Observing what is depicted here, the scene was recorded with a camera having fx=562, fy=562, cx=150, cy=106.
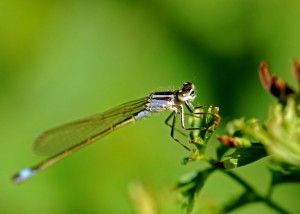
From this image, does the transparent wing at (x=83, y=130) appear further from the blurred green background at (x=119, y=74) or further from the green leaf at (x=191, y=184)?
the green leaf at (x=191, y=184)

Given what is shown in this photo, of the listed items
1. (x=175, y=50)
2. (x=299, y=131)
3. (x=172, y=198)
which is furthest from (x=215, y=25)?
(x=299, y=131)

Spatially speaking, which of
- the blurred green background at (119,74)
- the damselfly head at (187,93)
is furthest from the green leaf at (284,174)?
the blurred green background at (119,74)

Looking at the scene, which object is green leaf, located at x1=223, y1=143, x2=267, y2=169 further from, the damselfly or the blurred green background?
the blurred green background

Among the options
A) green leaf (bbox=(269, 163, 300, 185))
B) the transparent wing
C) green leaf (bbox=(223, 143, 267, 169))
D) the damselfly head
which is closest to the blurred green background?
the transparent wing

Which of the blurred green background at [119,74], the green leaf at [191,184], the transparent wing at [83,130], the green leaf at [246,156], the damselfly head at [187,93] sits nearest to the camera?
the green leaf at [246,156]

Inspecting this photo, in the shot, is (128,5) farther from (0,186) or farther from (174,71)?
(0,186)

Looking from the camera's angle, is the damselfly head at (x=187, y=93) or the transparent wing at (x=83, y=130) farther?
the transparent wing at (x=83, y=130)

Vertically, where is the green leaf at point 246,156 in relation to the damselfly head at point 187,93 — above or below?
below

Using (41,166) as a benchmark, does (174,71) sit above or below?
above
